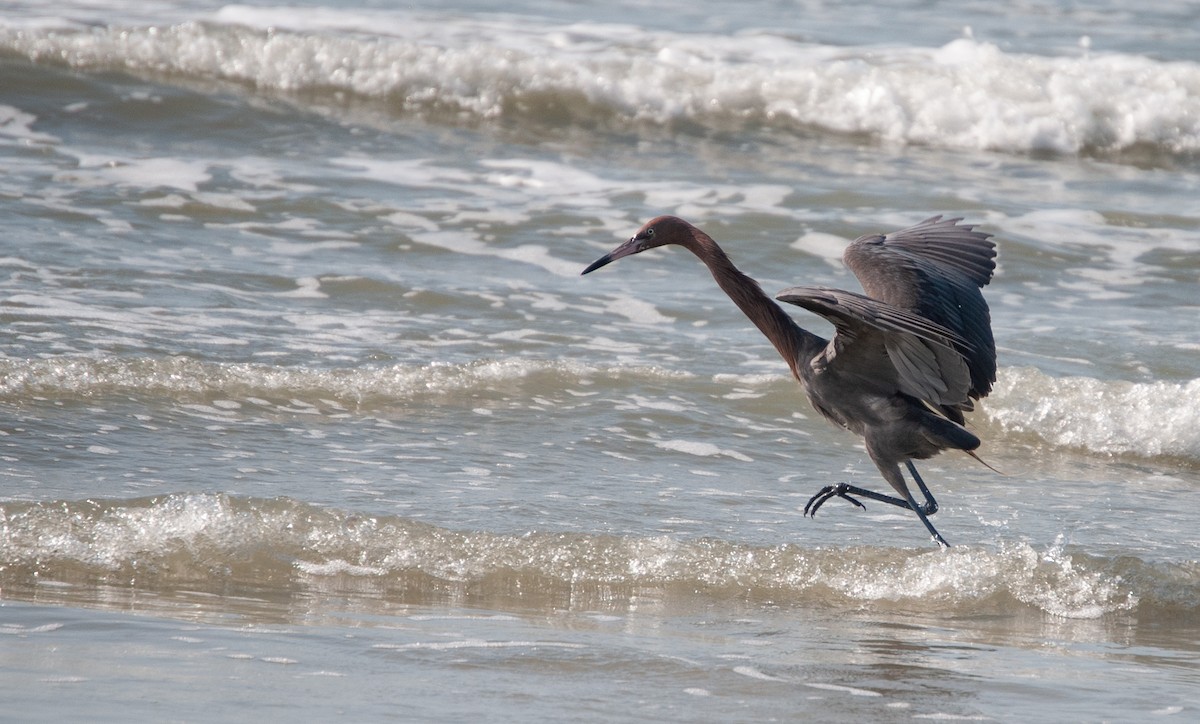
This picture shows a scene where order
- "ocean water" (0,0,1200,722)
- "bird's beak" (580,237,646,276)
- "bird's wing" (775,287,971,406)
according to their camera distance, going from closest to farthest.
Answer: "ocean water" (0,0,1200,722)
"bird's wing" (775,287,971,406)
"bird's beak" (580,237,646,276)

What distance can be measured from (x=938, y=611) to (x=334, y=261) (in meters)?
5.36

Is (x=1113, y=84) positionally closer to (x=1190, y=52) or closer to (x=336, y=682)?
(x=1190, y=52)

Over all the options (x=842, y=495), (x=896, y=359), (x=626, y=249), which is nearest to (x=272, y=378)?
(x=626, y=249)

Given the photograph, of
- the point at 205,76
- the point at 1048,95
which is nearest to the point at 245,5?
the point at 205,76

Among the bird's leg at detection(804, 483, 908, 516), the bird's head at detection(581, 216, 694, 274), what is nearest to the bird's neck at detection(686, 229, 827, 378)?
the bird's head at detection(581, 216, 694, 274)

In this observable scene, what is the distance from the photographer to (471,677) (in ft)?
13.0

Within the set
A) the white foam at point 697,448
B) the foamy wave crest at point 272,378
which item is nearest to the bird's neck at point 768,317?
the white foam at point 697,448

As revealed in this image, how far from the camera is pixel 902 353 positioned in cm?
541

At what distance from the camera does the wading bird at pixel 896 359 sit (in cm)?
551

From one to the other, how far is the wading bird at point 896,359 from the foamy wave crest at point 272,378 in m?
1.55

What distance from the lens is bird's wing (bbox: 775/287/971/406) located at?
4.79m

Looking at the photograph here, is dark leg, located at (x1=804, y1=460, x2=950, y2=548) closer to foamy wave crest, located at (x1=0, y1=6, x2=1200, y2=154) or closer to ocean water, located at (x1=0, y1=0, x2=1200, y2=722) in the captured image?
ocean water, located at (x1=0, y1=0, x2=1200, y2=722)

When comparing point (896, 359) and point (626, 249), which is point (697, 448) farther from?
point (896, 359)

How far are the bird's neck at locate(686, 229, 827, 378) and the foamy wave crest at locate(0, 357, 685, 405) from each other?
5.12 feet
